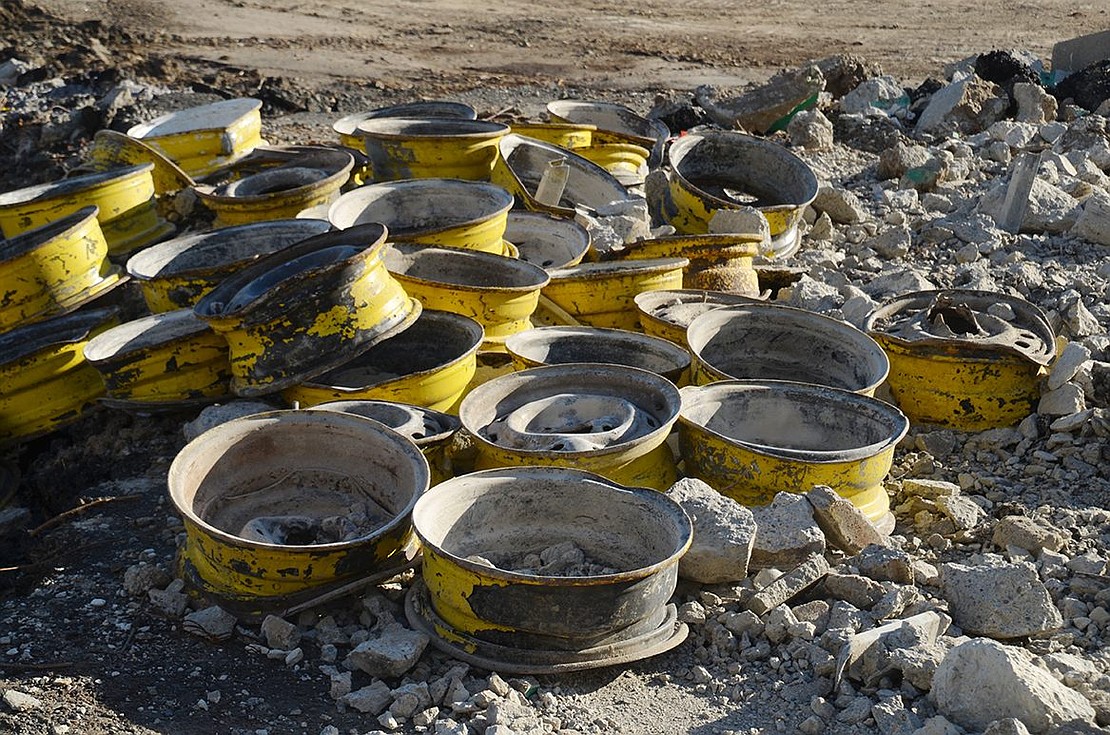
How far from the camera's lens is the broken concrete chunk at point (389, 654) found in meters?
4.00

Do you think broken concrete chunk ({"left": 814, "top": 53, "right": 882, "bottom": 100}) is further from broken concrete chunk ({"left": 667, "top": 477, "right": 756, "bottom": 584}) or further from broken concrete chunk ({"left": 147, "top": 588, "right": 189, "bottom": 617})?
broken concrete chunk ({"left": 147, "top": 588, "right": 189, "bottom": 617})

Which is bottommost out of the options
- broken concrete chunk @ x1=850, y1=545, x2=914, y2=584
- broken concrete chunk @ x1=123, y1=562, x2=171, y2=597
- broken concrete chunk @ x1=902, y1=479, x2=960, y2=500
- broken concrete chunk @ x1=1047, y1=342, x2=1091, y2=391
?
broken concrete chunk @ x1=902, y1=479, x2=960, y2=500

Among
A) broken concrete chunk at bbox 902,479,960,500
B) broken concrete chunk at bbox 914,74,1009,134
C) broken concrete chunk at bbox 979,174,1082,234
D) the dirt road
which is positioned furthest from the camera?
the dirt road

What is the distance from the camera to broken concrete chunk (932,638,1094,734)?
11.1 ft

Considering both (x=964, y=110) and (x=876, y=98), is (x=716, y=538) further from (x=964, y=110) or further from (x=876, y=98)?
(x=876, y=98)

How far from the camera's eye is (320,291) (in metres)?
5.29

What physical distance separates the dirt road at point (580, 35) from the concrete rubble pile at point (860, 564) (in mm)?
6113

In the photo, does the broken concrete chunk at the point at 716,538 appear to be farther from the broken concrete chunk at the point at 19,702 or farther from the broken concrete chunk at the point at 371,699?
the broken concrete chunk at the point at 19,702

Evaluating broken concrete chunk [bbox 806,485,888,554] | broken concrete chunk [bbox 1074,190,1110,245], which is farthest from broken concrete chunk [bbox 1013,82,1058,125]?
broken concrete chunk [bbox 806,485,888,554]

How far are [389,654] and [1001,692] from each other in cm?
201

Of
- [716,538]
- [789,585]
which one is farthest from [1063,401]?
[716,538]

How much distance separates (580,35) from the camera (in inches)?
631

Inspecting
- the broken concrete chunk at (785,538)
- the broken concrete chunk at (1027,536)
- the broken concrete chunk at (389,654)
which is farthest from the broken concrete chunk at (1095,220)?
the broken concrete chunk at (389,654)

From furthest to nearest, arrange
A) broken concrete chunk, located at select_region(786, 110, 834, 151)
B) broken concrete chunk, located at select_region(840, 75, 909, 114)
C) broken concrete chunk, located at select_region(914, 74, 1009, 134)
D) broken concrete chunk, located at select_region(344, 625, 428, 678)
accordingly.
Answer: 1. broken concrete chunk, located at select_region(840, 75, 909, 114)
2. broken concrete chunk, located at select_region(914, 74, 1009, 134)
3. broken concrete chunk, located at select_region(786, 110, 834, 151)
4. broken concrete chunk, located at select_region(344, 625, 428, 678)
